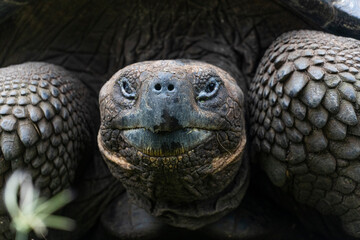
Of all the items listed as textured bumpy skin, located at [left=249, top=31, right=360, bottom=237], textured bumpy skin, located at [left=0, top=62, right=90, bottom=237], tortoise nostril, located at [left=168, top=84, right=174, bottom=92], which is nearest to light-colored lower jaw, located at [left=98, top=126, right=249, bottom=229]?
textured bumpy skin, located at [left=249, top=31, right=360, bottom=237]

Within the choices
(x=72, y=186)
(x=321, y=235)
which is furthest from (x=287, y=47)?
(x=72, y=186)

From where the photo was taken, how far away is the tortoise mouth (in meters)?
1.23

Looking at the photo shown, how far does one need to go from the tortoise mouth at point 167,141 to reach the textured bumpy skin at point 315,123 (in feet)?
1.39

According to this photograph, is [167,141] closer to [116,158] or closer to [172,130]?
[172,130]

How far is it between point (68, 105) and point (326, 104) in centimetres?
119

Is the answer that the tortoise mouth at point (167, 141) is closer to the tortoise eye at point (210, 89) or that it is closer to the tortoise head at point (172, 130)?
the tortoise head at point (172, 130)

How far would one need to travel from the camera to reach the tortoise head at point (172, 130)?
48.2 inches

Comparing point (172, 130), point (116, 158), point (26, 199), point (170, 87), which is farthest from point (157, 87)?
point (26, 199)

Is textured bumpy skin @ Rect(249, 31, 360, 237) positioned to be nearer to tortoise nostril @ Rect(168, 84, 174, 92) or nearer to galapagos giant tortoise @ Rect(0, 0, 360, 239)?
galapagos giant tortoise @ Rect(0, 0, 360, 239)

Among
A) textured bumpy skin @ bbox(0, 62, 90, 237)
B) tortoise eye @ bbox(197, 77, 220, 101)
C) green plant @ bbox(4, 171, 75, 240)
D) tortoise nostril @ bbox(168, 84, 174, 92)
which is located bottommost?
green plant @ bbox(4, 171, 75, 240)

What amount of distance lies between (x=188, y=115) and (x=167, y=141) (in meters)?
0.11

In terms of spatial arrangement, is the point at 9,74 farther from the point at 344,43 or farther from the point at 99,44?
the point at 344,43

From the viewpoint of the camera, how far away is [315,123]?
55.1 inches

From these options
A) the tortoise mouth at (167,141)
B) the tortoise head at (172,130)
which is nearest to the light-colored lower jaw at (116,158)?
the tortoise head at (172,130)
